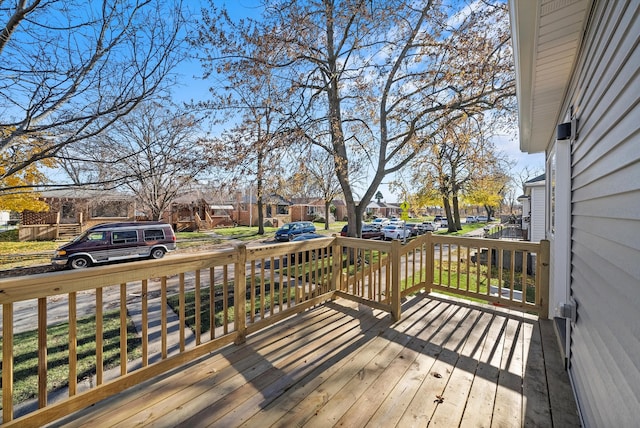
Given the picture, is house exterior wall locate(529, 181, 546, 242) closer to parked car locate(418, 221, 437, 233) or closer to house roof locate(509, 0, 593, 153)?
parked car locate(418, 221, 437, 233)

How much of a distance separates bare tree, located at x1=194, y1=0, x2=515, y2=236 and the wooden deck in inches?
201

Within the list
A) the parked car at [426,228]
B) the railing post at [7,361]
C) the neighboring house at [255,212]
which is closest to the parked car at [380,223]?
the parked car at [426,228]

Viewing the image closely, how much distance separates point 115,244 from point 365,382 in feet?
31.4

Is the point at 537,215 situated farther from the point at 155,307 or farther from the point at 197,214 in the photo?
the point at 197,214

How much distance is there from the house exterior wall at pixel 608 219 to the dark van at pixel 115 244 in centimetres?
1070

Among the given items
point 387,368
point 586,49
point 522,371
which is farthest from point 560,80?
point 387,368

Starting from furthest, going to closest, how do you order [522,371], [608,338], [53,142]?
[53,142] < [522,371] < [608,338]

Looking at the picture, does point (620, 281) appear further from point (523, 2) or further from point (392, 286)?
point (392, 286)

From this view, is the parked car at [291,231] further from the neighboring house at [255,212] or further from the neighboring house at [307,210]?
the neighboring house at [307,210]

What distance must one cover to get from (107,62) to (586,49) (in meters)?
4.76

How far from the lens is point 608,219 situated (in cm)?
138

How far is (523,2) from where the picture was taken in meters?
1.65

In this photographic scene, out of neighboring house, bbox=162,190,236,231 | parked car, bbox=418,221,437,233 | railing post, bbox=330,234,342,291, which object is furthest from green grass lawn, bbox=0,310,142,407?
parked car, bbox=418,221,437,233

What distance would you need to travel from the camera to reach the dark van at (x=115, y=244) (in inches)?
319
